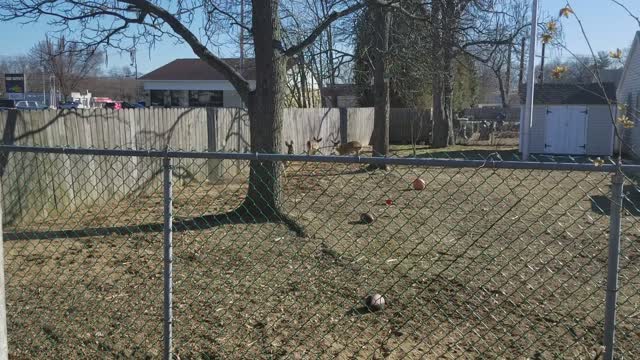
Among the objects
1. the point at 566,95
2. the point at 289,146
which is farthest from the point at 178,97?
the point at 289,146

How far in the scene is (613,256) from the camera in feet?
8.55

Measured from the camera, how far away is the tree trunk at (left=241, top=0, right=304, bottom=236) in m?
7.91

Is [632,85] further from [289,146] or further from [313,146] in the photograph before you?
[289,146]

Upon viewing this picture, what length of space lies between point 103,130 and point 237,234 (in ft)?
12.5

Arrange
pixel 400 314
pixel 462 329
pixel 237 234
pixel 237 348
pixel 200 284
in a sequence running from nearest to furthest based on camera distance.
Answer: pixel 237 348
pixel 462 329
pixel 400 314
pixel 200 284
pixel 237 234

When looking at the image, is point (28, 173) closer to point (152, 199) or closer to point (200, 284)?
point (152, 199)

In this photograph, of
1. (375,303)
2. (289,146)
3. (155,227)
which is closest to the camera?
(375,303)

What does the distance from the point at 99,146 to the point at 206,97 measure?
1487 inches

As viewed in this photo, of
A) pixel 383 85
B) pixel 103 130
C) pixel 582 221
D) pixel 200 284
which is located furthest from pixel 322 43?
pixel 200 284

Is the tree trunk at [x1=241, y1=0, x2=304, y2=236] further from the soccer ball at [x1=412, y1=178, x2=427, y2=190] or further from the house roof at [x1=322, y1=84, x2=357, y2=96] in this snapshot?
the house roof at [x1=322, y1=84, x2=357, y2=96]

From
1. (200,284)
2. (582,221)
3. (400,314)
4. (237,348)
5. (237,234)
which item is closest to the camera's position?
(237,348)

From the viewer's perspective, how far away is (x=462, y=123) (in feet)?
94.2

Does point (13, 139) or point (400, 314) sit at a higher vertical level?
point (13, 139)

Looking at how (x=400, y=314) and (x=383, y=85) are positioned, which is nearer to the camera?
(x=400, y=314)
